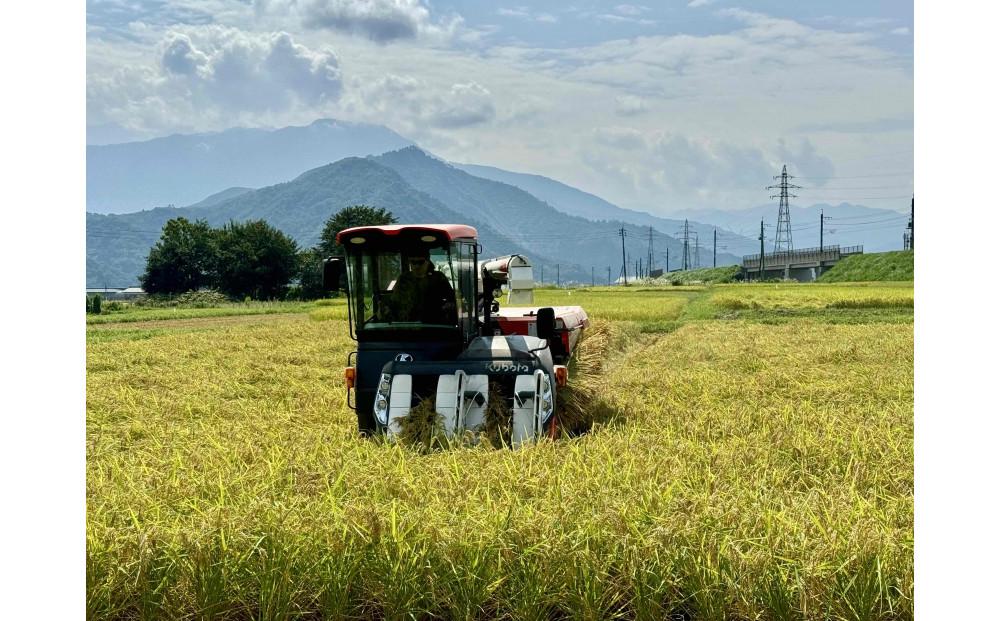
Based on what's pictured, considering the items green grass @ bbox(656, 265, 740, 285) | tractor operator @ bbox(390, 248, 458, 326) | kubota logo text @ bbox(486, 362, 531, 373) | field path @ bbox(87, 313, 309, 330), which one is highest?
green grass @ bbox(656, 265, 740, 285)

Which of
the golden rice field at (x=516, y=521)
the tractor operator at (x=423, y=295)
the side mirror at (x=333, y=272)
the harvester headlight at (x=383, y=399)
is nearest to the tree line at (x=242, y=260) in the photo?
the side mirror at (x=333, y=272)

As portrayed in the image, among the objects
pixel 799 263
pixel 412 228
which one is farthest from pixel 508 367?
pixel 799 263

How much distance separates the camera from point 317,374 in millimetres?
13812

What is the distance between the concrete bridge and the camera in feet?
320

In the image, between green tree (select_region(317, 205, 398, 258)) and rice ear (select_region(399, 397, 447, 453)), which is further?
green tree (select_region(317, 205, 398, 258))

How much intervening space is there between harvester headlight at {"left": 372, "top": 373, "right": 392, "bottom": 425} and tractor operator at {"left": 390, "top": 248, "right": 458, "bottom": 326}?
75cm

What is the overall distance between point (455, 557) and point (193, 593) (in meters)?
1.45

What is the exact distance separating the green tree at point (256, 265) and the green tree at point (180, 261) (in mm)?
2904

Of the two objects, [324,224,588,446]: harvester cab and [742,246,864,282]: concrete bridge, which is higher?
[742,246,864,282]: concrete bridge

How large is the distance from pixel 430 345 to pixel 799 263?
100862 mm

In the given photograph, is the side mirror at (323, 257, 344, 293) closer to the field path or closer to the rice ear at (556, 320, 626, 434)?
the rice ear at (556, 320, 626, 434)

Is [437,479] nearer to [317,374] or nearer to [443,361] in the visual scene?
[443,361]

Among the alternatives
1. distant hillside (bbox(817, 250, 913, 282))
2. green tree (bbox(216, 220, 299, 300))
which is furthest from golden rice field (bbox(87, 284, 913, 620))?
distant hillside (bbox(817, 250, 913, 282))

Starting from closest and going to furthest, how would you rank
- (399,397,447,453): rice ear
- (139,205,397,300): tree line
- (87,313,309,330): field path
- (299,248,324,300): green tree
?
(399,397,447,453): rice ear, (87,313,309,330): field path, (299,248,324,300): green tree, (139,205,397,300): tree line
